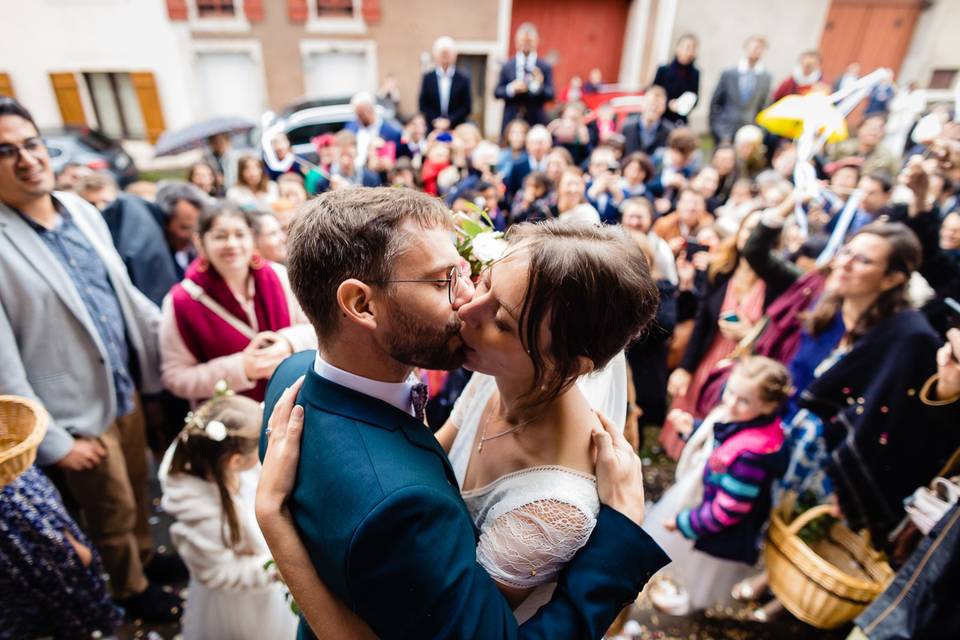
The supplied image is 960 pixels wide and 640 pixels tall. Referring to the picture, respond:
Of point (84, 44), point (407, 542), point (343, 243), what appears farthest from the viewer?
point (84, 44)

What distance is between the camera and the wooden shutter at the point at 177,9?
12.3 meters

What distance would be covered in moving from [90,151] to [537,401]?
10.1 m

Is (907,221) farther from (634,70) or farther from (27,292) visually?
(634,70)

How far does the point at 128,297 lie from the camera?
294cm

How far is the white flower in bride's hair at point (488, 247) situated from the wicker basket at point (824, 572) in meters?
2.49

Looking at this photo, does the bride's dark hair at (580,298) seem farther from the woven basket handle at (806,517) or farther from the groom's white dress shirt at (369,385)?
the woven basket handle at (806,517)

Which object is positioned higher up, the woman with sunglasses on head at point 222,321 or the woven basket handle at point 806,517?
the woman with sunglasses on head at point 222,321

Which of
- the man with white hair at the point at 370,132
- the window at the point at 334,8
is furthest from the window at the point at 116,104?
the man with white hair at the point at 370,132

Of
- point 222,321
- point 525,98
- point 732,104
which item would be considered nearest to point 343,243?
point 222,321

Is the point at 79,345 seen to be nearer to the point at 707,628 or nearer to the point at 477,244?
the point at 477,244

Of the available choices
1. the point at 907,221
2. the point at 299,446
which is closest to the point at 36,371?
the point at 299,446

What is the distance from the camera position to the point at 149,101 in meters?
13.2

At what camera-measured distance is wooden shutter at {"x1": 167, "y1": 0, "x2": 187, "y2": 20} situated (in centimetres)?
1228

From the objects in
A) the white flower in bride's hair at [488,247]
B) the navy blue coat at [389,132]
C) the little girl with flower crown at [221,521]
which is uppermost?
the white flower in bride's hair at [488,247]
